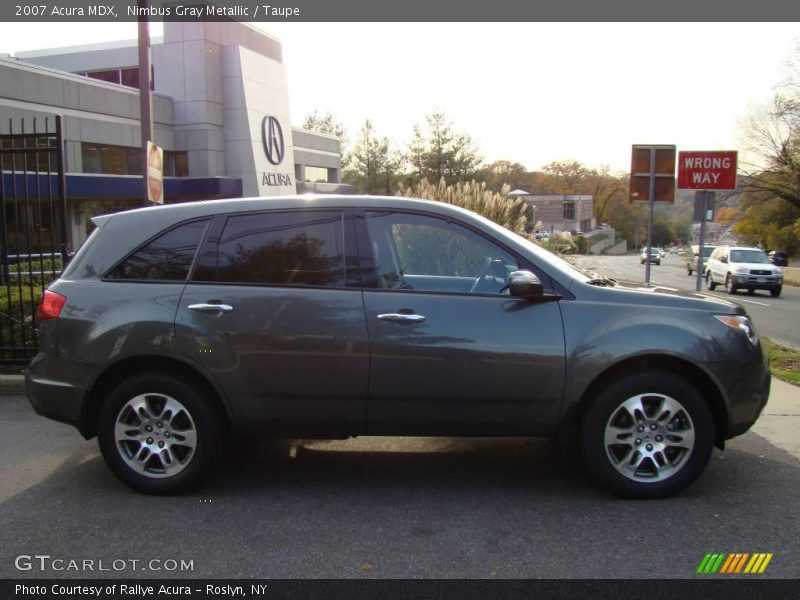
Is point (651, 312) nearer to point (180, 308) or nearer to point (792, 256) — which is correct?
point (180, 308)

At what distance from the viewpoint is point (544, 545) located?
349cm

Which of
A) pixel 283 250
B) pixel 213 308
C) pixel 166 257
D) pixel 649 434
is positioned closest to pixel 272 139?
pixel 166 257

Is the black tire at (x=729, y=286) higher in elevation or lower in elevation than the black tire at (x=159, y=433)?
lower

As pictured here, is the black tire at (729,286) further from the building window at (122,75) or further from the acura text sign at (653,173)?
the building window at (122,75)

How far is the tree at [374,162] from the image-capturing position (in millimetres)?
46625

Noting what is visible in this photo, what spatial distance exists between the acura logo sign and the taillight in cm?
3343

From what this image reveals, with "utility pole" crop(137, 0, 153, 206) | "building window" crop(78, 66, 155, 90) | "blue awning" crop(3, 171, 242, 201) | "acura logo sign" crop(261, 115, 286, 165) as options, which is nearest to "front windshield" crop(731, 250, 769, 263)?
"utility pole" crop(137, 0, 153, 206)

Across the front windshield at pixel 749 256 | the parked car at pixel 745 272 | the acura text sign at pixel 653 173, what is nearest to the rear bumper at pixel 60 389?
the acura text sign at pixel 653 173

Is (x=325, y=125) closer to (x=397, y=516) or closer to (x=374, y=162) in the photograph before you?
(x=374, y=162)

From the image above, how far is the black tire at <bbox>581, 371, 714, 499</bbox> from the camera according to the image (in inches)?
157

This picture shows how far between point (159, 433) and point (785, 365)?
7.57m

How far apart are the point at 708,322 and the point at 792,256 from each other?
49245mm

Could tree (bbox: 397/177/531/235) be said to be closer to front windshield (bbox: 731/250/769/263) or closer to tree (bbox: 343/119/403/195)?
front windshield (bbox: 731/250/769/263)

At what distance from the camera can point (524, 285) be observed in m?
3.91
